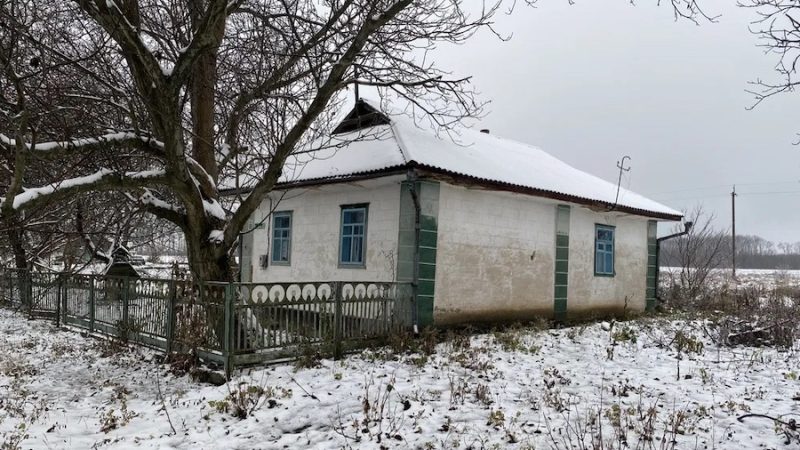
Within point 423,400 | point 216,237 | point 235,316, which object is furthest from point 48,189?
point 423,400

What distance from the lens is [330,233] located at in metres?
11.3

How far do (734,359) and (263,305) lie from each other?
280 inches

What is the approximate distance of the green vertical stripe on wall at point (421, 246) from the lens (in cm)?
952

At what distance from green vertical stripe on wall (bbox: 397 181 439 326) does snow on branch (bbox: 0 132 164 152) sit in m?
4.16

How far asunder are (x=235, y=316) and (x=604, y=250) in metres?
10.3

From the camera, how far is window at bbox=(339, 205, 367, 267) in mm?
10602

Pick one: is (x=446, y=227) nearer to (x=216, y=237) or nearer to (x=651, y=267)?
(x=216, y=237)

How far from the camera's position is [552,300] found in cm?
1231

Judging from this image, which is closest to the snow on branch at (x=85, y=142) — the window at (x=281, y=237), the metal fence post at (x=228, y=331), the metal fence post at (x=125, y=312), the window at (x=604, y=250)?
the metal fence post at (x=228, y=331)

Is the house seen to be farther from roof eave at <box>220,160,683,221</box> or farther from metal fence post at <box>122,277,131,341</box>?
metal fence post at <box>122,277,131,341</box>

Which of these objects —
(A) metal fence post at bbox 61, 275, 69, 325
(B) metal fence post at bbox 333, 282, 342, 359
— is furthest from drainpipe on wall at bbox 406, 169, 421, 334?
(A) metal fence post at bbox 61, 275, 69, 325

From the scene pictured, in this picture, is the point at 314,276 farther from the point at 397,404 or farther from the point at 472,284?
the point at 397,404

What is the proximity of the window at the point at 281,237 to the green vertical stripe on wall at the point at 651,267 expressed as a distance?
1013 cm

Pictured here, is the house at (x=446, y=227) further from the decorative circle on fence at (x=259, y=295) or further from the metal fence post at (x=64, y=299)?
the metal fence post at (x=64, y=299)
